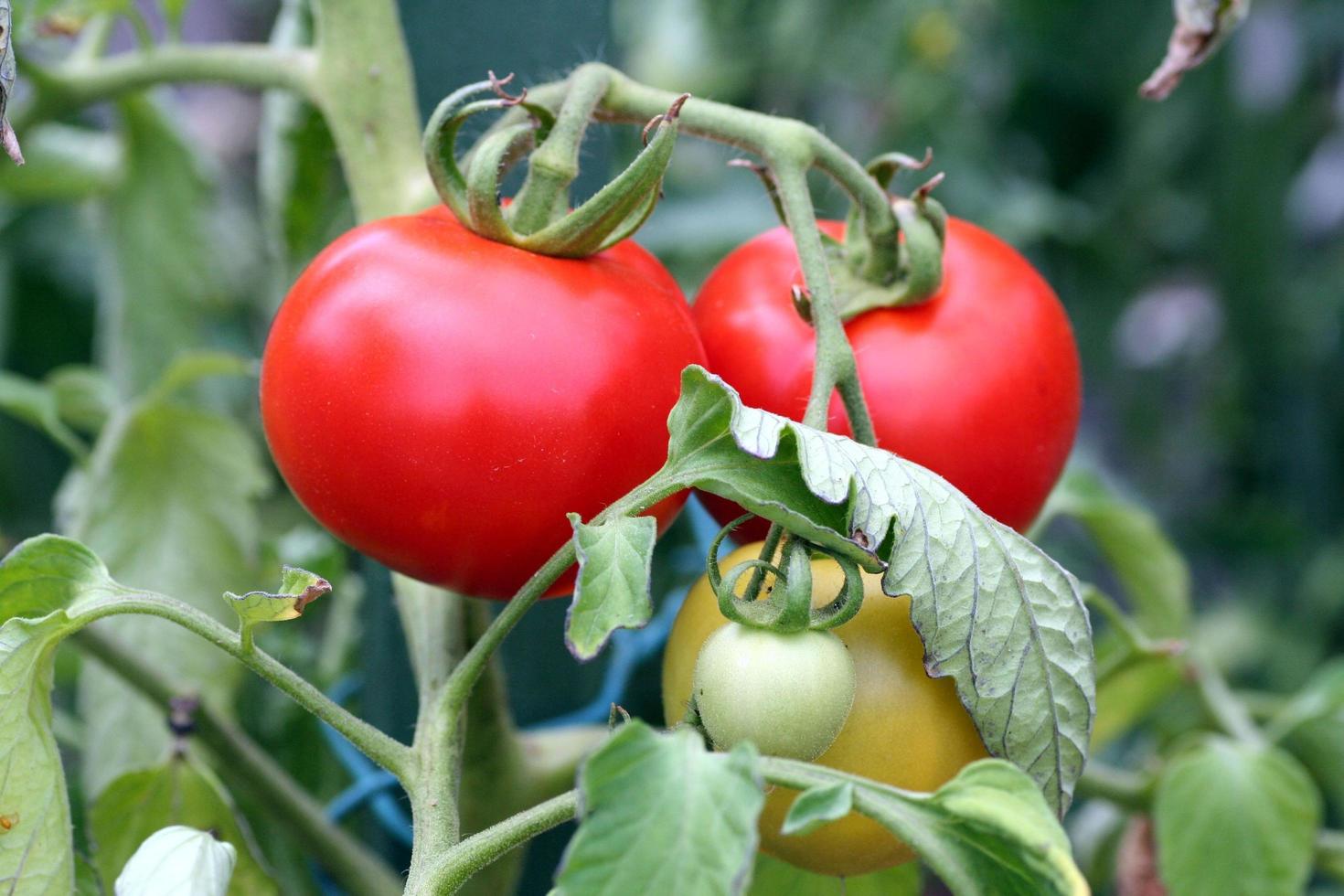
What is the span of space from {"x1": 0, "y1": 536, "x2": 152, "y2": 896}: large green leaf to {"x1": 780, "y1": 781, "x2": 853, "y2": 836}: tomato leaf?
0.22 meters

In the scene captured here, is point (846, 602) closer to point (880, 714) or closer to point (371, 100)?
point (880, 714)

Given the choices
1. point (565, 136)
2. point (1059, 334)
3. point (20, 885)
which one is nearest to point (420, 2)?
point (565, 136)

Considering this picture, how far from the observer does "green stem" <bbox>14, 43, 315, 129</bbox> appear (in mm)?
710

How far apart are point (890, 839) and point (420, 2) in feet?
1.64

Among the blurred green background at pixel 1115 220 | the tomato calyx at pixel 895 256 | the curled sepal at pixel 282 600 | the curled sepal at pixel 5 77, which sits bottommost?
the blurred green background at pixel 1115 220

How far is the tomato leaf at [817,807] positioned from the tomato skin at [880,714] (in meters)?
0.09

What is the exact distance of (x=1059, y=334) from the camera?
1.87ft

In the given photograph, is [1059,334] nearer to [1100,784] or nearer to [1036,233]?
[1100,784]

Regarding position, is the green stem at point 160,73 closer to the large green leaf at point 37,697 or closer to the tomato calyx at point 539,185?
the tomato calyx at point 539,185

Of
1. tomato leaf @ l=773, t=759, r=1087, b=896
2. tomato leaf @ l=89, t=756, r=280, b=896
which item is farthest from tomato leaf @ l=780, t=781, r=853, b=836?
tomato leaf @ l=89, t=756, r=280, b=896

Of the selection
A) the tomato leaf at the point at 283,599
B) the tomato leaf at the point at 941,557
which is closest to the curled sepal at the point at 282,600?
the tomato leaf at the point at 283,599

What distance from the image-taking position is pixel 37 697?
0.44m

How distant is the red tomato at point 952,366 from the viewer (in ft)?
1.73

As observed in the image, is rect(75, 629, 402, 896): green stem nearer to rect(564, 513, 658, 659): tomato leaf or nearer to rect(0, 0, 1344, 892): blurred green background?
rect(564, 513, 658, 659): tomato leaf
